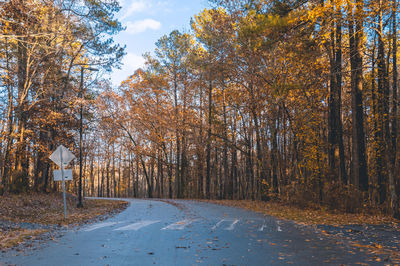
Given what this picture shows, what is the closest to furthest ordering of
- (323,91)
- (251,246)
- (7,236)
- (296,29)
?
(251,246), (7,236), (296,29), (323,91)

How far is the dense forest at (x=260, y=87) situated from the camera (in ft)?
49.9

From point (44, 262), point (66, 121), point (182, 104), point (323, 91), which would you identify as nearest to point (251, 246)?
point (44, 262)

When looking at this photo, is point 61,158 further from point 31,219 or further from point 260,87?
point 260,87

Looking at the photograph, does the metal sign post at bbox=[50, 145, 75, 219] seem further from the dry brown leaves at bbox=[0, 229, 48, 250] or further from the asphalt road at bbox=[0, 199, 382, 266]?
the asphalt road at bbox=[0, 199, 382, 266]

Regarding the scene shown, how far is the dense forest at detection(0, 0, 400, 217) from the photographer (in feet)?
49.9

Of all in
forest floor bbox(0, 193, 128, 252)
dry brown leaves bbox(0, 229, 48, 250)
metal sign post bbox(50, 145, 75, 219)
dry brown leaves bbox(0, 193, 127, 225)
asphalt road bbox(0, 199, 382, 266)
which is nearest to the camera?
asphalt road bbox(0, 199, 382, 266)

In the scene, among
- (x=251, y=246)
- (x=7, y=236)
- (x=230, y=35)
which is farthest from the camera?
(x=230, y=35)

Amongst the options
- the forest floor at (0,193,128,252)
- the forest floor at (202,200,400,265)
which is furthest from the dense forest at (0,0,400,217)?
the forest floor at (0,193,128,252)

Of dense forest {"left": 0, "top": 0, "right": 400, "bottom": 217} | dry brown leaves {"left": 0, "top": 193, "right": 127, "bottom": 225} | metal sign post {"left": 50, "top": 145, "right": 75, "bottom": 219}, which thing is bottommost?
dry brown leaves {"left": 0, "top": 193, "right": 127, "bottom": 225}

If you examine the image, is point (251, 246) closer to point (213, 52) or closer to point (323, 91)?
point (323, 91)

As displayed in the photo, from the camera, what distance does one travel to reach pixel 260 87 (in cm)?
2333

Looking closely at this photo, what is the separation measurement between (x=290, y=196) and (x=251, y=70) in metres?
8.29

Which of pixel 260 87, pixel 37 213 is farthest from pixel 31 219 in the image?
pixel 260 87

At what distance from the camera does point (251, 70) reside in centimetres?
2264
